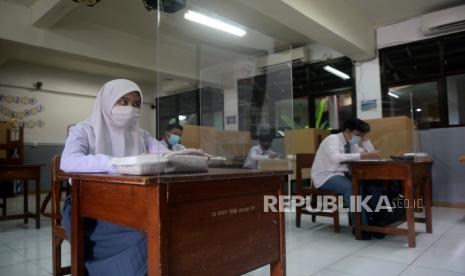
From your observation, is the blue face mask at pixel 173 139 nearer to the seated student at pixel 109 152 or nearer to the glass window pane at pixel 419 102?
the seated student at pixel 109 152

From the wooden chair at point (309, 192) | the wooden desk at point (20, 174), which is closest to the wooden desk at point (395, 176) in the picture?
the wooden chair at point (309, 192)

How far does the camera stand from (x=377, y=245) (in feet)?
8.38

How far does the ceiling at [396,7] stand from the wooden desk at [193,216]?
3.98 metres

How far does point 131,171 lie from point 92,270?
51cm

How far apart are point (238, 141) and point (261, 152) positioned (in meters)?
0.24

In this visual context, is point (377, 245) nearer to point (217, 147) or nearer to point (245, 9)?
point (217, 147)

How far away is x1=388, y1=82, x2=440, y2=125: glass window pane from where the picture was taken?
4.70m

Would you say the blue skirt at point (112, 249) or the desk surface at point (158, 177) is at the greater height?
the desk surface at point (158, 177)

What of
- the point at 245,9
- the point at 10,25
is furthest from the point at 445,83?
the point at 10,25

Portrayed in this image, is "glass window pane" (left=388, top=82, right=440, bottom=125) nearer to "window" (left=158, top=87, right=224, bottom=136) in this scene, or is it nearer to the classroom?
the classroom

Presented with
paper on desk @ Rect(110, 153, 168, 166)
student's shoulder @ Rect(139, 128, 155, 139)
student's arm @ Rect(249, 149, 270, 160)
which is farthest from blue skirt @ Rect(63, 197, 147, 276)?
student's arm @ Rect(249, 149, 270, 160)

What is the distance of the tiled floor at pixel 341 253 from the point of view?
6.52ft

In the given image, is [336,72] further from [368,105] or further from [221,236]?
[221,236]

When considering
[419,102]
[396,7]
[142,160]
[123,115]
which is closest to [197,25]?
[123,115]
